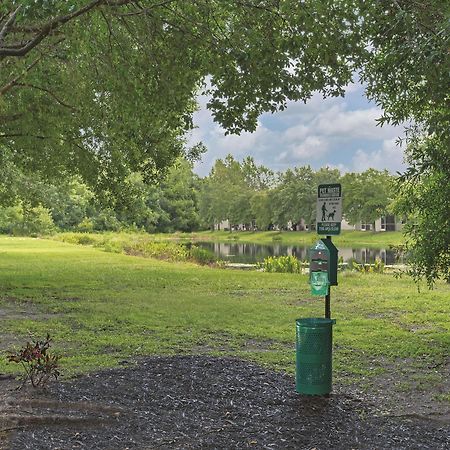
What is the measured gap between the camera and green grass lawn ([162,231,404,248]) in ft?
187

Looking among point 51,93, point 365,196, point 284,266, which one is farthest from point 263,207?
point 51,93

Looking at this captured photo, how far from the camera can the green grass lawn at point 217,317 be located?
9.24m

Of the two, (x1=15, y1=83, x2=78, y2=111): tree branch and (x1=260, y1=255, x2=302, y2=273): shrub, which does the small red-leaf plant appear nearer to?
(x1=15, y1=83, x2=78, y2=111): tree branch

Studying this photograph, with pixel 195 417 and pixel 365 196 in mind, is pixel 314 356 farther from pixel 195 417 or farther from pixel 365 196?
pixel 365 196

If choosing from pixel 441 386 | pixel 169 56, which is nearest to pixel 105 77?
pixel 169 56

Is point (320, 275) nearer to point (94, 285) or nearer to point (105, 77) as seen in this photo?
point (105, 77)

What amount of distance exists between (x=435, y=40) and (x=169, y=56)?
3852 mm

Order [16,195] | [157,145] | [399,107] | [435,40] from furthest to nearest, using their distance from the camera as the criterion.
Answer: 1. [16,195]
2. [157,145]
3. [399,107]
4. [435,40]

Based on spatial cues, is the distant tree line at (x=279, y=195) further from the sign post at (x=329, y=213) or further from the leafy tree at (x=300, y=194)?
the sign post at (x=329, y=213)

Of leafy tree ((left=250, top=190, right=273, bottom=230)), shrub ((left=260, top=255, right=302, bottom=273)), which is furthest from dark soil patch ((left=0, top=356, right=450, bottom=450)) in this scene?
leafy tree ((left=250, top=190, right=273, bottom=230))

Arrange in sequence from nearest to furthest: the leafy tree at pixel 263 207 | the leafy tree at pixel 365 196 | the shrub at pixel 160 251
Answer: the shrub at pixel 160 251, the leafy tree at pixel 365 196, the leafy tree at pixel 263 207

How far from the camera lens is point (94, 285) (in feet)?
61.5

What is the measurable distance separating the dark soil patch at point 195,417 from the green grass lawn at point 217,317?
124 cm

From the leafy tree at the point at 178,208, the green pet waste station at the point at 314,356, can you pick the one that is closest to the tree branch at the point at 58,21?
the green pet waste station at the point at 314,356
